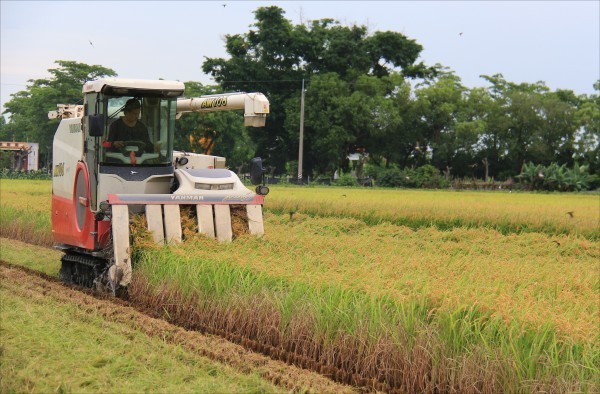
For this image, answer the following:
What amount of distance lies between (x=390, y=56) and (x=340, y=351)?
5063cm

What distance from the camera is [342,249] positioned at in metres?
9.80

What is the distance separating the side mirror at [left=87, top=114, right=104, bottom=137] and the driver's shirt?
63 cm

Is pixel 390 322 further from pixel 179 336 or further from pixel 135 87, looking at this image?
pixel 135 87

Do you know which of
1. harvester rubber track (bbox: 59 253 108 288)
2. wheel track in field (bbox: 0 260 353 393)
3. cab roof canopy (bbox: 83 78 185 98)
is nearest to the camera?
wheel track in field (bbox: 0 260 353 393)

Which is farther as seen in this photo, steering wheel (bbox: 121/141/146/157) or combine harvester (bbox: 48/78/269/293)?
steering wheel (bbox: 121/141/146/157)

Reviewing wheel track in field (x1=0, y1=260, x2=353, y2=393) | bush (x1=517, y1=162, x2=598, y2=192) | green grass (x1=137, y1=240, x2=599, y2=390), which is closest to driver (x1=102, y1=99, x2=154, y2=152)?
wheel track in field (x1=0, y1=260, x2=353, y2=393)

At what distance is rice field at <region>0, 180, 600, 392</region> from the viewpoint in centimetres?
546

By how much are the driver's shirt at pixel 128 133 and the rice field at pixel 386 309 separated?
5.41 ft

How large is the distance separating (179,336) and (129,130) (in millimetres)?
4074

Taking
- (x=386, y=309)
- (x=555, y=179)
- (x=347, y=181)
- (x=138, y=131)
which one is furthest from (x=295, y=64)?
(x=386, y=309)

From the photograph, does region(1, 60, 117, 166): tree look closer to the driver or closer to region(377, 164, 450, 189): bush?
region(377, 164, 450, 189): bush

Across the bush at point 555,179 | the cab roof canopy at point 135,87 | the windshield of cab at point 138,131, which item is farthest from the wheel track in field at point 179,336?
the bush at point 555,179

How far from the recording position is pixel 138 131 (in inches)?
412

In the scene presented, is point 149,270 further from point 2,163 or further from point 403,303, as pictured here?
point 2,163
